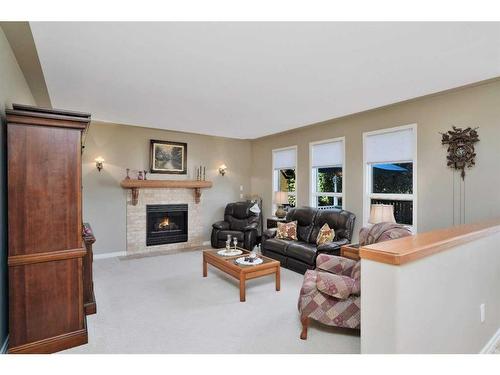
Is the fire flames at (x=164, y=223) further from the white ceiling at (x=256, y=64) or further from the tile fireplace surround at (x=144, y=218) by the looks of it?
the white ceiling at (x=256, y=64)

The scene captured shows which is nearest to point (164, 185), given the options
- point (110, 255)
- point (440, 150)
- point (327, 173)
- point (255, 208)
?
point (110, 255)

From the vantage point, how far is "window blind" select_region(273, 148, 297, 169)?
20.2 feet

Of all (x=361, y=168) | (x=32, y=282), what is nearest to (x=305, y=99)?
(x=361, y=168)

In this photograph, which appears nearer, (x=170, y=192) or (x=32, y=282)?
(x=32, y=282)

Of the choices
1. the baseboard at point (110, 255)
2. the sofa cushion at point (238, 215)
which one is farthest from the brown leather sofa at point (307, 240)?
the baseboard at point (110, 255)

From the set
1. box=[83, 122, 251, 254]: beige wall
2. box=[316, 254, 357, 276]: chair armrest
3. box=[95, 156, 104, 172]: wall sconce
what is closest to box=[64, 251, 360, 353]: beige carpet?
box=[316, 254, 357, 276]: chair armrest

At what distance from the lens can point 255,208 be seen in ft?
18.7

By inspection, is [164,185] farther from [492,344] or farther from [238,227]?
[492,344]

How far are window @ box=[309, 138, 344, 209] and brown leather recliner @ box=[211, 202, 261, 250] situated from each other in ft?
4.51

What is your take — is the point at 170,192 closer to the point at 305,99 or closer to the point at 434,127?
the point at 305,99

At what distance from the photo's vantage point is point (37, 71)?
313cm

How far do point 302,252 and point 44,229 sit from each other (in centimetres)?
321

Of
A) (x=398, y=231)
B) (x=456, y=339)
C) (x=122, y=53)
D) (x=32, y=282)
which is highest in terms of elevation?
(x=122, y=53)

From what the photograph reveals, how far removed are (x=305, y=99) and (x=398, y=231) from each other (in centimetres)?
209
